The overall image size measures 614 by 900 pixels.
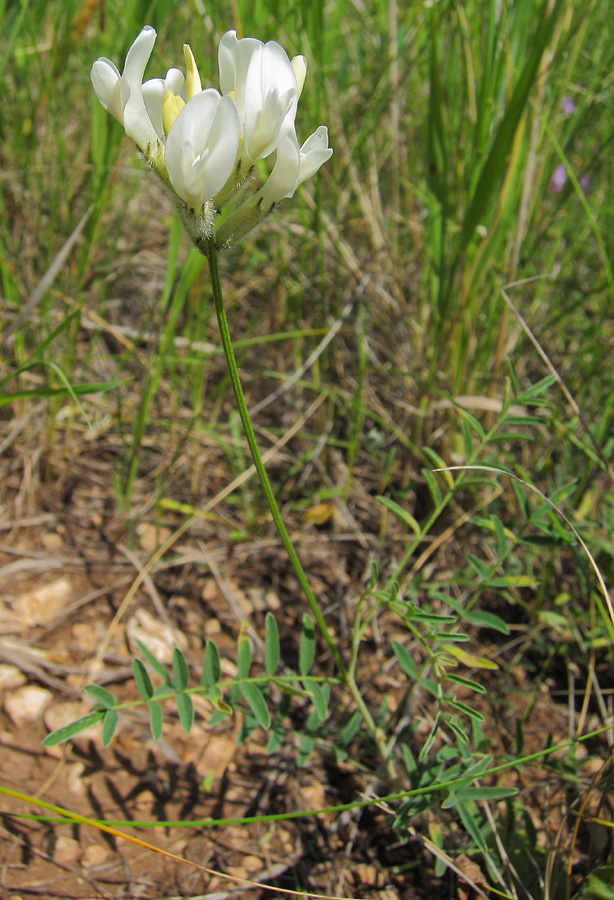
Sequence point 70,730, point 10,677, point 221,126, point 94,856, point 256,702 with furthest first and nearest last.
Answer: point 10,677, point 94,856, point 256,702, point 70,730, point 221,126

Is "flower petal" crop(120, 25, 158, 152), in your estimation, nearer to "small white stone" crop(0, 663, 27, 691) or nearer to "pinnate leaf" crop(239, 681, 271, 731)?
"pinnate leaf" crop(239, 681, 271, 731)

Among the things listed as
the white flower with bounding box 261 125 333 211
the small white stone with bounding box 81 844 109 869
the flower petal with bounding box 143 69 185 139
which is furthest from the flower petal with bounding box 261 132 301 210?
the small white stone with bounding box 81 844 109 869

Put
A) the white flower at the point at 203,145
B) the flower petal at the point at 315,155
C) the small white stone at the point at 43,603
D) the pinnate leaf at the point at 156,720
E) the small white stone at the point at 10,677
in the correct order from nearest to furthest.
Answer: the white flower at the point at 203,145, the flower petal at the point at 315,155, the pinnate leaf at the point at 156,720, the small white stone at the point at 10,677, the small white stone at the point at 43,603

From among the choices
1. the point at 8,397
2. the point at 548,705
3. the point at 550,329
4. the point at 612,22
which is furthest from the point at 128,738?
the point at 612,22

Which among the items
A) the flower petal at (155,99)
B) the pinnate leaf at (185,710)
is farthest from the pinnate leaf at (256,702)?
the flower petal at (155,99)

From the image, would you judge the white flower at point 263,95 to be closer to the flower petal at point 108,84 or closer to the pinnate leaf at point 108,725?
the flower petal at point 108,84

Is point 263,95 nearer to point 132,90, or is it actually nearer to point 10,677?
point 132,90

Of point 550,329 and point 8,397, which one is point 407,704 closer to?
point 8,397

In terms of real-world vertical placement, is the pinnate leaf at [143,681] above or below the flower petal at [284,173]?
below

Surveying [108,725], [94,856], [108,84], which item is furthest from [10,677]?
[108,84]
